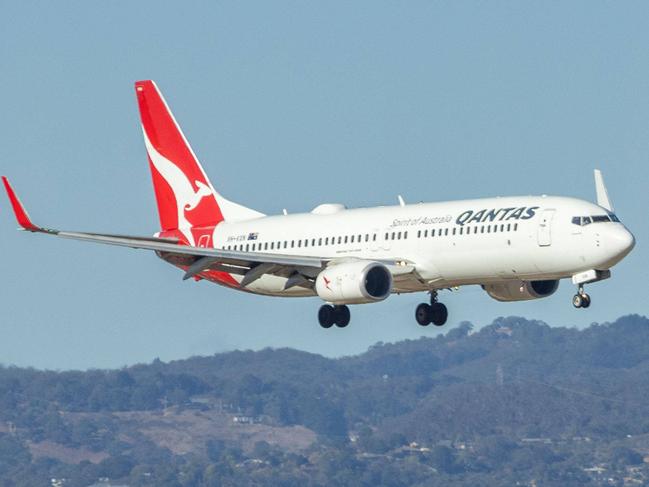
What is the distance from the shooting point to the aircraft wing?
237 ft

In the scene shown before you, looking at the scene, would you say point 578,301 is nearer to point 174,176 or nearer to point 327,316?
point 327,316

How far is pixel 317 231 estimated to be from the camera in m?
77.4

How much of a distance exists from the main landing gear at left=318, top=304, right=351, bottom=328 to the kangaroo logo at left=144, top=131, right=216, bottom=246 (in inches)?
418

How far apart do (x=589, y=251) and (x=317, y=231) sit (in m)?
14.4

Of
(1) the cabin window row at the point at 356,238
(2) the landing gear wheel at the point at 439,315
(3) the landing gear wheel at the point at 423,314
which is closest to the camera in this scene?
(1) the cabin window row at the point at 356,238

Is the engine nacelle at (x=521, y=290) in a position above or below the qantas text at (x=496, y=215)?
below

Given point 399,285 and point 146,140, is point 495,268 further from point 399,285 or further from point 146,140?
point 146,140

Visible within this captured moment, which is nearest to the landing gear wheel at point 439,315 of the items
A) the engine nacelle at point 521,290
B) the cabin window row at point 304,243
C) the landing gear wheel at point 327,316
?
the engine nacelle at point 521,290

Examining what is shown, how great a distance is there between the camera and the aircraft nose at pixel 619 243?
6731cm

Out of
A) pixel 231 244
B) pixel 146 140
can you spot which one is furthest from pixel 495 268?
pixel 146 140

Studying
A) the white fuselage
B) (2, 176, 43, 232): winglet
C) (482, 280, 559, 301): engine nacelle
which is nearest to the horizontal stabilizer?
(2, 176, 43, 232): winglet

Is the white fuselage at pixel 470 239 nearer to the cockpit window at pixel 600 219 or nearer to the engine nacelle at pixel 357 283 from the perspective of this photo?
the cockpit window at pixel 600 219

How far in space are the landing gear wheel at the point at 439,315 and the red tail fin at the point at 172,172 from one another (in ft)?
42.6

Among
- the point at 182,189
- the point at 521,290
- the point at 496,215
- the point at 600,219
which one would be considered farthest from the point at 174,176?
the point at 600,219
